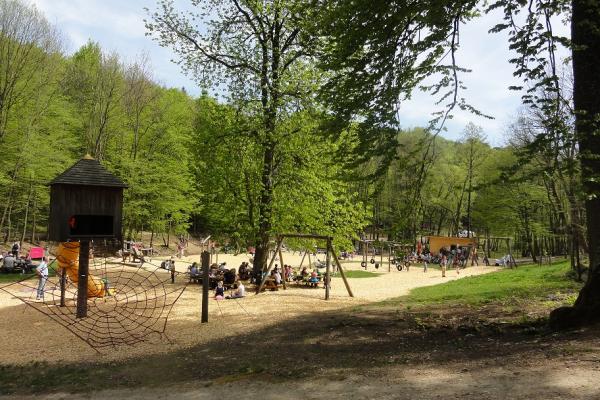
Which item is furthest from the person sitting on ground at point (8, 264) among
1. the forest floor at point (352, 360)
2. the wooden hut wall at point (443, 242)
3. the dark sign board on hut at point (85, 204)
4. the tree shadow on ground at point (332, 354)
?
the wooden hut wall at point (443, 242)

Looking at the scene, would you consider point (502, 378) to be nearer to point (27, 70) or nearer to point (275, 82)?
point (275, 82)

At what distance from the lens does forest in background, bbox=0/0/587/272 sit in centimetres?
A: 979

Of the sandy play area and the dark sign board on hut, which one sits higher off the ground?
the dark sign board on hut

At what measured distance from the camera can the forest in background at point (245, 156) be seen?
32.1 feet

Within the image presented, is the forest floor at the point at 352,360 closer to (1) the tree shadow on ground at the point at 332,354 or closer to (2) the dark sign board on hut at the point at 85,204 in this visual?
(1) the tree shadow on ground at the point at 332,354

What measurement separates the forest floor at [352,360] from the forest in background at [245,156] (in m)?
2.29

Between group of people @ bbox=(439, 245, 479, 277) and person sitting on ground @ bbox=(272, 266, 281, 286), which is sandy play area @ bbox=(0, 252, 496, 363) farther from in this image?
group of people @ bbox=(439, 245, 479, 277)

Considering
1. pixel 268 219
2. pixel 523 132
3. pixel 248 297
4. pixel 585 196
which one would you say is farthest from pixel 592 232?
pixel 523 132

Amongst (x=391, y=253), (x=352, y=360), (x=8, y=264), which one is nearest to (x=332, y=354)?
(x=352, y=360)

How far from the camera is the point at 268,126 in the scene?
21016mm

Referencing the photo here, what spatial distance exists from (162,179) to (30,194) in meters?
12.1

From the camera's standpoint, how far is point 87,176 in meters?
14.7

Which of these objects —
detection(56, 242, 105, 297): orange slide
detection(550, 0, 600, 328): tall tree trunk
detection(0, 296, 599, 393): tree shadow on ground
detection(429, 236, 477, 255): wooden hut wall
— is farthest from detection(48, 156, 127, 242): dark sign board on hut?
detection(429, 236, 477, 255): wooden hut wall

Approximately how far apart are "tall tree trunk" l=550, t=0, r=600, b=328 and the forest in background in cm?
27
